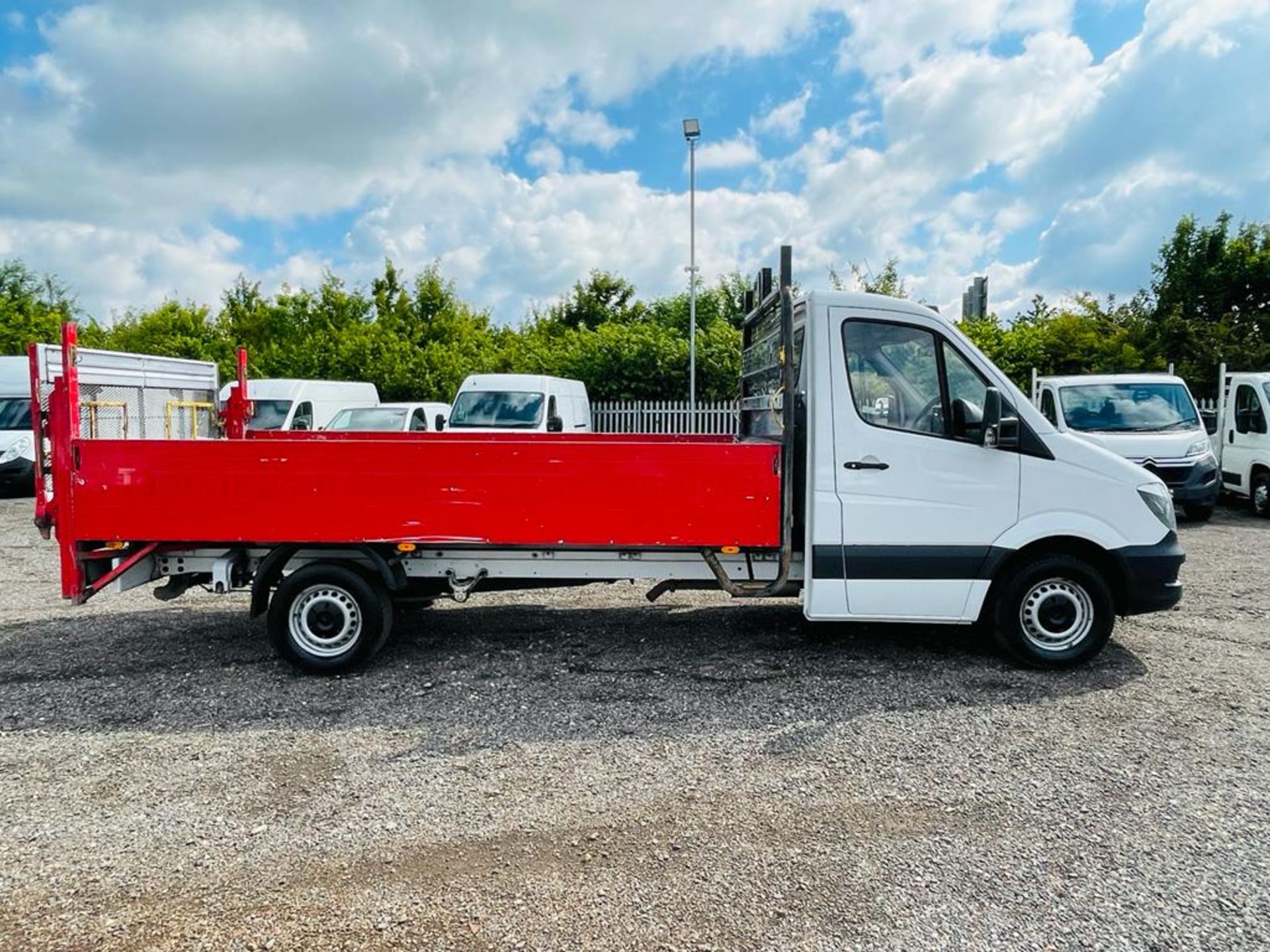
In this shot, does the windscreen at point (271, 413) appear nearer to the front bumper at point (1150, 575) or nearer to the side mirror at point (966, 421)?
the side mirror at point (966, 421)

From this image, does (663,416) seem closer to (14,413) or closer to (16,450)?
(16,450)

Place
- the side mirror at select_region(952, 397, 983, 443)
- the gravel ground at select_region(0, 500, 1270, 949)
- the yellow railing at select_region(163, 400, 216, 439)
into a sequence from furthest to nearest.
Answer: the yellow railing at select_region(163, 400, 216, 439) < the side mirror at select_region(952, 397, 983, 443) < the gravel ground at select_region(0, 500, 1270, 949)

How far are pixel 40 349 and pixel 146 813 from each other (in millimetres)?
2987

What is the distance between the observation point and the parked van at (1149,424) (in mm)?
12344

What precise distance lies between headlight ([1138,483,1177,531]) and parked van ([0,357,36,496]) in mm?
17009

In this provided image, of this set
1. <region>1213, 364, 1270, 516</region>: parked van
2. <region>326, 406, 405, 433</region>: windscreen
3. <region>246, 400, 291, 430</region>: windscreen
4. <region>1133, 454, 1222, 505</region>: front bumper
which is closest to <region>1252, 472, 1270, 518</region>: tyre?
<region>1213, 364, 1270, 516</region>: parked van

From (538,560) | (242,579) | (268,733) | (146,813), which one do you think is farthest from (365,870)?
(242,579)

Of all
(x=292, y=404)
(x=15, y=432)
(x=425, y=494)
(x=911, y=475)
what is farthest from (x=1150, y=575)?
(x=15, y=432)

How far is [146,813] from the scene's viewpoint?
13.2 feet

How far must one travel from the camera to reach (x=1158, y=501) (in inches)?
227

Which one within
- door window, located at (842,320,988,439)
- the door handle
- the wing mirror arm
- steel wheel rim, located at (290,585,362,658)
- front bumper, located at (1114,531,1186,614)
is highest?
door window, located at (842,320,988,439)

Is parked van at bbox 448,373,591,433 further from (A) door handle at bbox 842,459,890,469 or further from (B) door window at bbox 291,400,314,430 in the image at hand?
(A) door handle at bbox 842,459,890,469

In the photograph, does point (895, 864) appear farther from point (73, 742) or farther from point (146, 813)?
point (73, 742)

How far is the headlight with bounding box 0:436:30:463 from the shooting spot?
16.1 m
